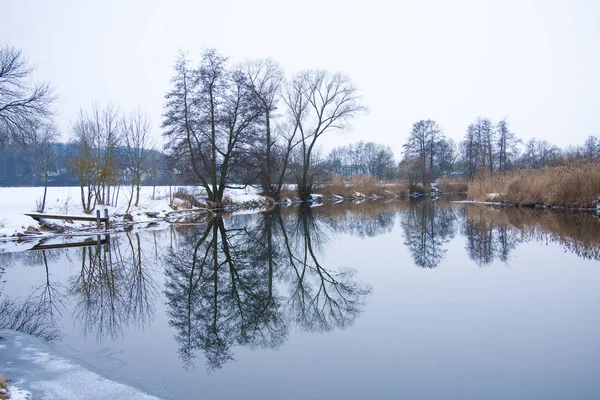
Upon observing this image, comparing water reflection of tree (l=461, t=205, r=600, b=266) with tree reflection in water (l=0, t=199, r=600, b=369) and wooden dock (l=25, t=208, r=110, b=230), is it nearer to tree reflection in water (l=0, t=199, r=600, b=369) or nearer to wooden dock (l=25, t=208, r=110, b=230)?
tree reflection in water (l=0, t=199, r=600, b=369)

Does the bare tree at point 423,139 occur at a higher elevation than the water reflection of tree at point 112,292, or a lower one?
higher

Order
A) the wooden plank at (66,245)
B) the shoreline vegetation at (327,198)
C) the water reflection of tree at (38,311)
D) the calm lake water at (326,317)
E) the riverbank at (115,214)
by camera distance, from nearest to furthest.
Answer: the calm lake water at (326,317), the water reflection of tree at (38,311), the wooden plank at (66,245), the riverbank at (115,214), the shoreline vegetation at (327,198)

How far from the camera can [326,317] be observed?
246 inches

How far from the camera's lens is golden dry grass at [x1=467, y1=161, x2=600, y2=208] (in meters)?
21.3

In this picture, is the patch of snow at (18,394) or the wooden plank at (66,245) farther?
the wooden plank at (66,245)

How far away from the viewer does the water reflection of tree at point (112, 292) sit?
20.1 ft

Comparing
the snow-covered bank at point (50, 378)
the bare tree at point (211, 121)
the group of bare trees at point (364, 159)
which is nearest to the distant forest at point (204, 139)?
the bare tree at point (211, 121)

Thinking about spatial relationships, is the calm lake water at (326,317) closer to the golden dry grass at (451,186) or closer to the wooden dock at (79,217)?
the wooden dock at (79,217)

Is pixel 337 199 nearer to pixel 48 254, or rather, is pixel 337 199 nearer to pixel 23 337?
pixel 48 254

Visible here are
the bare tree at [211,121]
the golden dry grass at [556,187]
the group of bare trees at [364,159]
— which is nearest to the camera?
the golden dry grass at [556,187]

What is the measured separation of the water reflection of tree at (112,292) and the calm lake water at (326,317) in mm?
43

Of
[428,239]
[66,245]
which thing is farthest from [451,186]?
[66,245]

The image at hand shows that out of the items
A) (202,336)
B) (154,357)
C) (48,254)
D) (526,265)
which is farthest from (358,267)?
(48,254)

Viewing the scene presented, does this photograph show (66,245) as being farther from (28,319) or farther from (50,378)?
(50,378)
